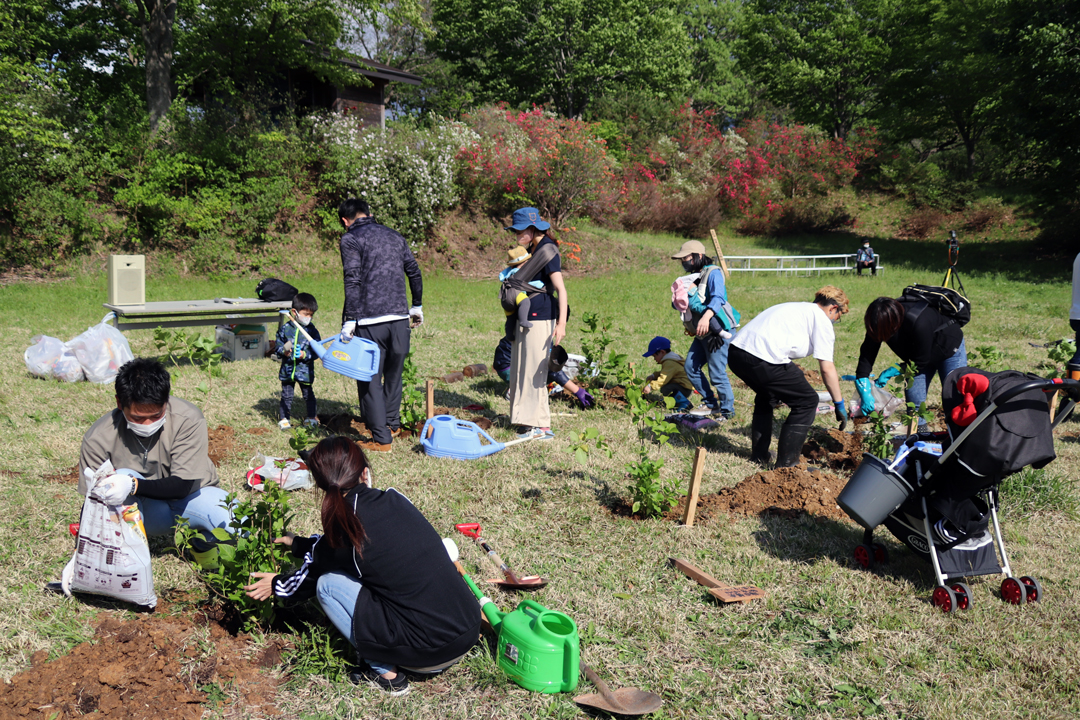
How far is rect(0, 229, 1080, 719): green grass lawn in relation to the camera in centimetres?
299

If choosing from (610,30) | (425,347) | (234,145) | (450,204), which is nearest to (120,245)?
(234,145)

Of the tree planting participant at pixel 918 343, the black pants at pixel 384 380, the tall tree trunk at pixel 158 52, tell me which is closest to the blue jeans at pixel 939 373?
the tree planting participant at pixel 918 343

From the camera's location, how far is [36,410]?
21.6ft

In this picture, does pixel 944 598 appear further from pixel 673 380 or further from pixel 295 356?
pixel 295 356

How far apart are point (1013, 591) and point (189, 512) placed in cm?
425

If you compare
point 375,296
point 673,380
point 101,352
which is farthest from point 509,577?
point 101,352

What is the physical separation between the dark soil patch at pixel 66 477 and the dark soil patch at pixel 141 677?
2.18 metres

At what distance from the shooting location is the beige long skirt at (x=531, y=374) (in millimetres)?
5969

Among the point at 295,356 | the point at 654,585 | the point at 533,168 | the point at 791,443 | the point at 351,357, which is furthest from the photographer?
the point at 533,168

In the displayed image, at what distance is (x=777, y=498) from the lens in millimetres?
4914

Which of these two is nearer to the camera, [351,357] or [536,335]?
[351,357]

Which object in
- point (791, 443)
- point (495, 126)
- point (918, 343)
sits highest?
point (495, 126)

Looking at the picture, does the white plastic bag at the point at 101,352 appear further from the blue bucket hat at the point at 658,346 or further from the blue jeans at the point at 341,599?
the blue jeans at the point at 341,599

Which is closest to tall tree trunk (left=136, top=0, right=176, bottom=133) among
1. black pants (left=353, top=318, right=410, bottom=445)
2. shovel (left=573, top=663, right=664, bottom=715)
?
black pants (left=353, top=318, right=410, bottom=445)
